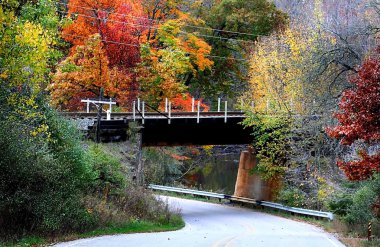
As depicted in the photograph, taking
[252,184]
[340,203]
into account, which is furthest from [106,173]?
[252,184]

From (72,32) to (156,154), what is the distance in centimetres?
1331

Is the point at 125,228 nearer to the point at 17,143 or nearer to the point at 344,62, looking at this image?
the point at 17,143

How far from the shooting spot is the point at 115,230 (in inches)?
838

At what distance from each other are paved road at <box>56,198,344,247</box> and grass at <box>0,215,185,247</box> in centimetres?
55

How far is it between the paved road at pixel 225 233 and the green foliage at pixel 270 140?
10.2 ft

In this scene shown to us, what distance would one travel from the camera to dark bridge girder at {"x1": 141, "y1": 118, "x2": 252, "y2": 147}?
33344mm

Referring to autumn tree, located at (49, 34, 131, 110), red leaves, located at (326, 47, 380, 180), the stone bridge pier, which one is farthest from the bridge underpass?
red leaves, located at (326, 47, 380, 180)

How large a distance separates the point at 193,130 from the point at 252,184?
8095mm

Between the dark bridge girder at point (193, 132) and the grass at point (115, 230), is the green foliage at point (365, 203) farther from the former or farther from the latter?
the dark bridge girder at point (193, 132)

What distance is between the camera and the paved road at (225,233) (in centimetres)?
1891

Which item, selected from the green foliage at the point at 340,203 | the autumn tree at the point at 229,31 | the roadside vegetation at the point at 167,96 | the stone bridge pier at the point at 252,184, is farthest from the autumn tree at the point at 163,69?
the green foliage at the point at 340,203

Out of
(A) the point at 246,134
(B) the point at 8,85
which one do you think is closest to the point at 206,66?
(A) the point at 246,134

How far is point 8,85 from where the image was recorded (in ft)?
58.1

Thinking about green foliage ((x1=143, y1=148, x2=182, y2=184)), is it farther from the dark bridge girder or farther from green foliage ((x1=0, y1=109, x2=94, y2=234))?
green foliage ((x1=0, y1=109, x2=94, y2=234))
